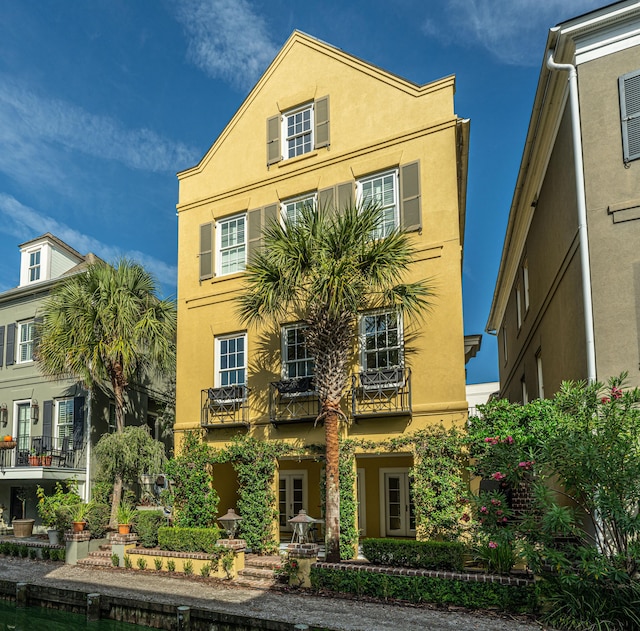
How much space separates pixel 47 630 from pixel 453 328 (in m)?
9.60

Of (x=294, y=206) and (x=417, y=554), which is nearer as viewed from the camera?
(x=417, y=554)

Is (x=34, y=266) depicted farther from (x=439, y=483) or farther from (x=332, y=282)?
(x=439, y=483)

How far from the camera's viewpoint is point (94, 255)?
88.6 feet

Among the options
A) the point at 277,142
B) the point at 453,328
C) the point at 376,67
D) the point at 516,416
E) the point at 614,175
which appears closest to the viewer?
the point at 614,175

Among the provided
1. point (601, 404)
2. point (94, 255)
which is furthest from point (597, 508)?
point (94, 255)

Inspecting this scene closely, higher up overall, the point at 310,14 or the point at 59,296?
the point at 310,14

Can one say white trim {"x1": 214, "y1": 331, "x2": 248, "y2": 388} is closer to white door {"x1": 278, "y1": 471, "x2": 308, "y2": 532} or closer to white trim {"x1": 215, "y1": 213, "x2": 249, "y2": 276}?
white trim {"x1": 215, "y1": 213, "x2": 249, "y2": 276}

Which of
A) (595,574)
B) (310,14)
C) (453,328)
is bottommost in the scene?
(595,574)

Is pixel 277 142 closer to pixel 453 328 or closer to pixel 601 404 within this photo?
pixel 453 328

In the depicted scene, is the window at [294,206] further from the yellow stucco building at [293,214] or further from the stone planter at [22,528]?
the stone planter at [22,528]

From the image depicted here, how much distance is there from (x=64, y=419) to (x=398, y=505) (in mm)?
12166

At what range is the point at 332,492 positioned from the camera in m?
12.8

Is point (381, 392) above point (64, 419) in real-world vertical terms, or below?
above

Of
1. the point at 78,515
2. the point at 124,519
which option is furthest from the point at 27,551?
the point at 124,519
